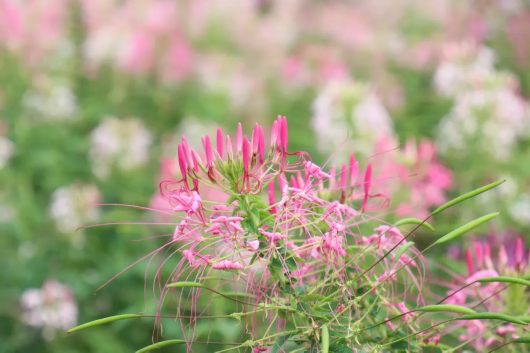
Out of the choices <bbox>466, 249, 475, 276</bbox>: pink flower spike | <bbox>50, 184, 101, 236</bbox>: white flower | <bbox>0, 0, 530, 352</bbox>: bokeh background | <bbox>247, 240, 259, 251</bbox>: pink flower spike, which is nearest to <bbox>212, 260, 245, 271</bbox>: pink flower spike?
<bbox>247, 240, 259, 251</bbox>: pink flower spike

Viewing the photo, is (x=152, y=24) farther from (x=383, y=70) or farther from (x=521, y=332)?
(x=521, y=332)

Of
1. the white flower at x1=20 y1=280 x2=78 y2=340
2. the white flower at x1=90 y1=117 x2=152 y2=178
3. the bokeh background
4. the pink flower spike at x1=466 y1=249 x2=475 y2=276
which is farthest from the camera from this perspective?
the white flower at x1=90 y1=117 x2=152 y2=178

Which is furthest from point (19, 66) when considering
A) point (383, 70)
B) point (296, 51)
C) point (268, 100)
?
point (383, 70)

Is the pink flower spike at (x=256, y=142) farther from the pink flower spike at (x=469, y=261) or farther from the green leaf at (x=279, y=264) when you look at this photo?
the pink flower spike at (x=469, y=261)

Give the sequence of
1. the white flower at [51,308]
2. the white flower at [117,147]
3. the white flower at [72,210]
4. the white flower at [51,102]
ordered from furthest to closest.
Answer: the white flower at [51,102]
the white flower at [117,147]
the white flower at [72,210]
the white flower at [51,308]

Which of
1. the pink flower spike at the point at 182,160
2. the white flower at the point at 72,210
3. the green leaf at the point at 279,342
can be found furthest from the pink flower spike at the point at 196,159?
the white flower at the point at 72,210

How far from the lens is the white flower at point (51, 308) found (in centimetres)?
201

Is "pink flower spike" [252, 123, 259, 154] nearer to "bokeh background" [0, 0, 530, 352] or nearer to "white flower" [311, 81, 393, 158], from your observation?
"bokeh background" [0, 0, 530, 352]

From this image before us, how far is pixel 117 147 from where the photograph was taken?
2.48 m

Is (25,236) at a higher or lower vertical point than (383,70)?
lower

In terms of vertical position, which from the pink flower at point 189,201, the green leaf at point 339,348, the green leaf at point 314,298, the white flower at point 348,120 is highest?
the white flower at point 348,120

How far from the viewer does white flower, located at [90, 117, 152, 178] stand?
2.49 meters

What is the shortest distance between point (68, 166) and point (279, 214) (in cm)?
228

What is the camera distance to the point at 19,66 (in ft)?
9.78
